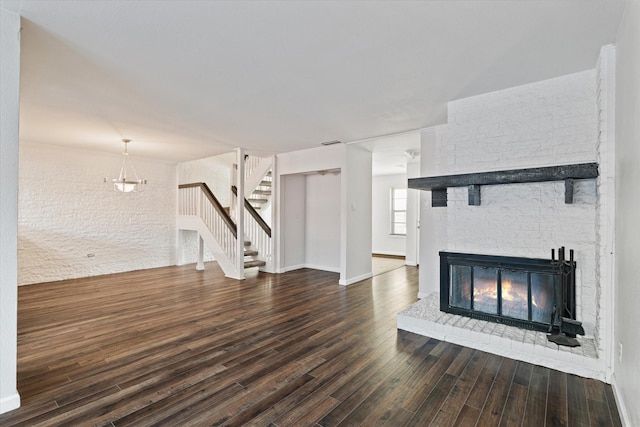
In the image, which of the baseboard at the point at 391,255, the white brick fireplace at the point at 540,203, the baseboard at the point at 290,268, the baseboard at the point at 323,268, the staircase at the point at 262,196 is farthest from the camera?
the baseboard at the point at 391,255

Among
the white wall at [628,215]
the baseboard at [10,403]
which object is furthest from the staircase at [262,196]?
the white wall at [628,215]

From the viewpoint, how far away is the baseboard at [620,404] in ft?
6.05

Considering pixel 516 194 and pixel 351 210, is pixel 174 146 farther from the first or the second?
pixel 516 194

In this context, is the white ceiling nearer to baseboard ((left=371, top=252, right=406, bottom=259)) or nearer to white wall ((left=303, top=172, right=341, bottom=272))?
white wall ((left=303, top=172, right=341, bottom=272))

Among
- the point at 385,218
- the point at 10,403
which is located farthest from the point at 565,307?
the point at 385,218

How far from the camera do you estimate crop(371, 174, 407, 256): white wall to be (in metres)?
9.30

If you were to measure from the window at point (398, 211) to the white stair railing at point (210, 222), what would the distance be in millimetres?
5032

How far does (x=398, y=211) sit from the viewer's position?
31.0 ft

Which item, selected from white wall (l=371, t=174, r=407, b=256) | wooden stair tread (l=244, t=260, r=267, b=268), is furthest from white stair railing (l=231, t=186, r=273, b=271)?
white wall (l=371, t=174, r=407, b=256)

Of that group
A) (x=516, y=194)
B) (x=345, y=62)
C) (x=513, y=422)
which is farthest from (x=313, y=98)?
(x=513, y=422)

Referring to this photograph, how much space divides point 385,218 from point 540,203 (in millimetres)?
6609

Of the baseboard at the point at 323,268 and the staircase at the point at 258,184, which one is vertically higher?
the staircase at the point at 258,184

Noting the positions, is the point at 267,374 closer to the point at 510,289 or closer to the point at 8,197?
the point at 8,197

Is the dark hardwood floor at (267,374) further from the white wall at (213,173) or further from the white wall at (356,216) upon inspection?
the white wall at (213,173)
